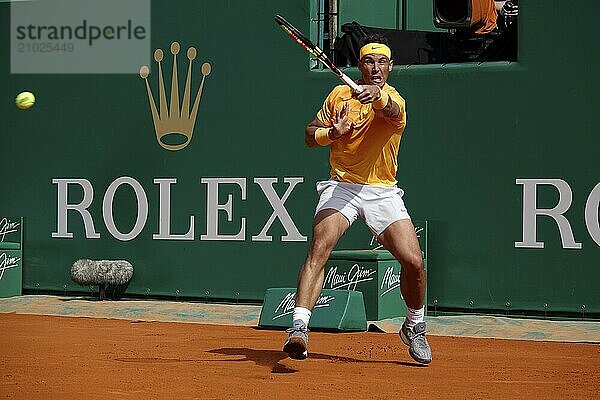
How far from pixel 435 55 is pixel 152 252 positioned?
3552mm

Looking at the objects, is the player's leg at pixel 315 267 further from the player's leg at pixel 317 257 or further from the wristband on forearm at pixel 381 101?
the wristband on forearm at pixel 381 101

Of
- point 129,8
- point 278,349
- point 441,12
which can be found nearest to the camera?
point 278,349

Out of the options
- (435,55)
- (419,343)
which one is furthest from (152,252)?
(419,343)

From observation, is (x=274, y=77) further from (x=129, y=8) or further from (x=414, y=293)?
(x=414, y=293)

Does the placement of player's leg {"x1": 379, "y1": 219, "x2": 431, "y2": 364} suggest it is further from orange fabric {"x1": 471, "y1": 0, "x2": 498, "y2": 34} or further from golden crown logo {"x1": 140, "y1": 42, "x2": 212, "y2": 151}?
golden crown logo {"x1": 140, "y1": 42, "x2": 212, "y2": 151}

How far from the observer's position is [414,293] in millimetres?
6527

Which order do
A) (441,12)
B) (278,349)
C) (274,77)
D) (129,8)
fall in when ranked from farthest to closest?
(129,8)
(274,77)
(441,12)
(278,349)

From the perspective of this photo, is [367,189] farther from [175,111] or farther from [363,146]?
[175,111]

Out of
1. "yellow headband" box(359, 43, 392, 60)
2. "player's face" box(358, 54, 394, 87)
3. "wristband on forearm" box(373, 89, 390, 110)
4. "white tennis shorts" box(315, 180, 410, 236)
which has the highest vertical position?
"yellow headband" box(359, 43, 392, 60)

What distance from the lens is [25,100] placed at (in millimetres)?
11617

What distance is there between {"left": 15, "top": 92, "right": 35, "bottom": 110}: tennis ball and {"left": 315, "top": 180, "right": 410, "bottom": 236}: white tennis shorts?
590cm

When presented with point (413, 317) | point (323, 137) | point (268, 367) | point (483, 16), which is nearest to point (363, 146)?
point (323, 137)

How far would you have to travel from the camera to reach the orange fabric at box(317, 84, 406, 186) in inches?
258

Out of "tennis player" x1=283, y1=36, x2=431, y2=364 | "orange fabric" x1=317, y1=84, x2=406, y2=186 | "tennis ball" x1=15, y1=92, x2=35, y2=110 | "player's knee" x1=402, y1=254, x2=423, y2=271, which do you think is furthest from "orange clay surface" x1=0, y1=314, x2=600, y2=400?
"tennis ball" x1=15, y1=92, x2=35, y2=110
